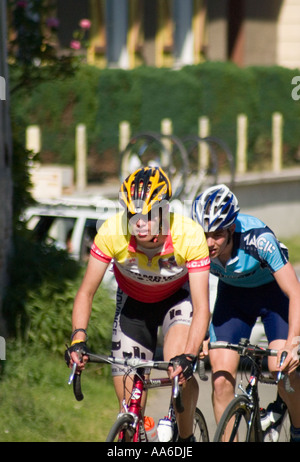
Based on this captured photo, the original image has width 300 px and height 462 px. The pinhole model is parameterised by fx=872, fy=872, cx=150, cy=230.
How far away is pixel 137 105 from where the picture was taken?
2002 centimetres

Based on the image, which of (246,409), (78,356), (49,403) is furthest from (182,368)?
(49,403)

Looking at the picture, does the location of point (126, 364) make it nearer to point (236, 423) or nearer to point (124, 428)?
point (124, 428)

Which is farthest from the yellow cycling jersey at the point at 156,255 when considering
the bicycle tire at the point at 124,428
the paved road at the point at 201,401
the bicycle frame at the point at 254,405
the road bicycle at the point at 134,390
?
the paved road at the point at 201,401

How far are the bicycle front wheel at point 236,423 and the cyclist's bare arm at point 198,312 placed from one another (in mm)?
449

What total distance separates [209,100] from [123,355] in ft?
56.7

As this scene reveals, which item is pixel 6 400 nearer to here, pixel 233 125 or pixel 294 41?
pixel 233 125

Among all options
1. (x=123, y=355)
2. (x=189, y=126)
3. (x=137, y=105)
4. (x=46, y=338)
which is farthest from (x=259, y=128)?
(x=123, y=355)

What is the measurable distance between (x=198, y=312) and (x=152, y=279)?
0.48m

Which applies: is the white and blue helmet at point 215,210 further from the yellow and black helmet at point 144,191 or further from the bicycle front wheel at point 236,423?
the bicycle front wheel at point 236,423

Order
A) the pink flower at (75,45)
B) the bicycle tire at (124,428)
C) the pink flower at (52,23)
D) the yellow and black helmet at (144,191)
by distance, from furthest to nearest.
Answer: the pink flower at (75,45) → the pink flower at (52,23) → the yellow and black helmet at (144,191) → the bicycle tire at (124,428)

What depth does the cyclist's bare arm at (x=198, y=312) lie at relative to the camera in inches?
190

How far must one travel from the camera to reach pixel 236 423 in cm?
512

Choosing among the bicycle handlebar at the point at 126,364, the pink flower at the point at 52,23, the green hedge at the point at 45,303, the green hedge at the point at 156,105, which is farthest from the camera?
the green hedge at the point at 156,105

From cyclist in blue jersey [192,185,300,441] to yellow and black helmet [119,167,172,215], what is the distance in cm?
40
